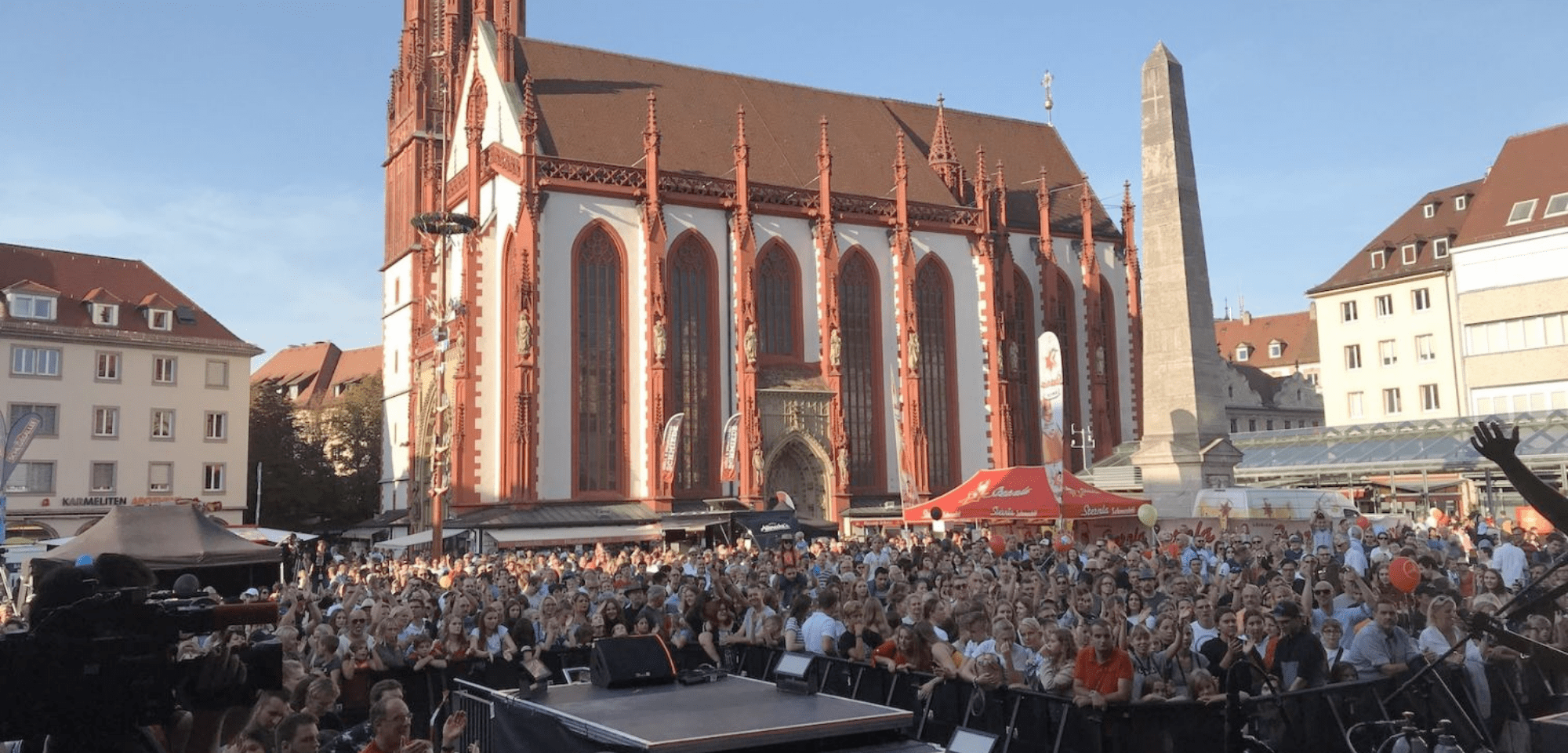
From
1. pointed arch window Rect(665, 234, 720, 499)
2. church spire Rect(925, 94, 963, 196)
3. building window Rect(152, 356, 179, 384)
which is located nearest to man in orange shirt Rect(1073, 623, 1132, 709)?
pointed arch window Rect(665, 234, 720, 499)

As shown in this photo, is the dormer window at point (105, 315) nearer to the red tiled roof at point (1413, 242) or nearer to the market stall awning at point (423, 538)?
the market stall awning at point (423, 538)

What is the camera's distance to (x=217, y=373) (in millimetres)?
49438

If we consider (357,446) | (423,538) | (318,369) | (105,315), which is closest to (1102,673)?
(423,538)

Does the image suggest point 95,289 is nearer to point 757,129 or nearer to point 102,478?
point 102,478

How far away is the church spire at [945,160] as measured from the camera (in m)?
45.4

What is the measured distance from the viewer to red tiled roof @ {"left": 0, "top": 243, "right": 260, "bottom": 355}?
46.4 metres

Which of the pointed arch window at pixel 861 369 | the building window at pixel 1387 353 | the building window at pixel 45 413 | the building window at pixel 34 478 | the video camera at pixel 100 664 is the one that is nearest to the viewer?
the video camera at pixel 100 664

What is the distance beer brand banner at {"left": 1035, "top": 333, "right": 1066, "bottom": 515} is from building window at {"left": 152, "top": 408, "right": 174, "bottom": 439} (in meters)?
36.8

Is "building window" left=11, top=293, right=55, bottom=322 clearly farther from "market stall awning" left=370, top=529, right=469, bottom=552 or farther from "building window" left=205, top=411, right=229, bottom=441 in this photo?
"market stall awning" left=370, top=529, right=469, bottom=552

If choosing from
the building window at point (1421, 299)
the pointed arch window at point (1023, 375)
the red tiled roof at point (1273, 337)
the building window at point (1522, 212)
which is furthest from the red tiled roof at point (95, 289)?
the red tiled roof at point (1273, 337)

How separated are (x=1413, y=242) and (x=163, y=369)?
168ft

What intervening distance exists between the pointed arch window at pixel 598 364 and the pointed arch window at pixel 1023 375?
13716mm

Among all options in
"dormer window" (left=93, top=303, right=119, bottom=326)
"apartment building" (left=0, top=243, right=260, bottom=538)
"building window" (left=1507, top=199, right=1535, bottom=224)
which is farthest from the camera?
"building window" (left=1507, top=199, right=1535, bottom=224)

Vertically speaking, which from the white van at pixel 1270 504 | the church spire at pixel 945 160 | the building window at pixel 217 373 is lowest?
the white van at pixel 1270 504
